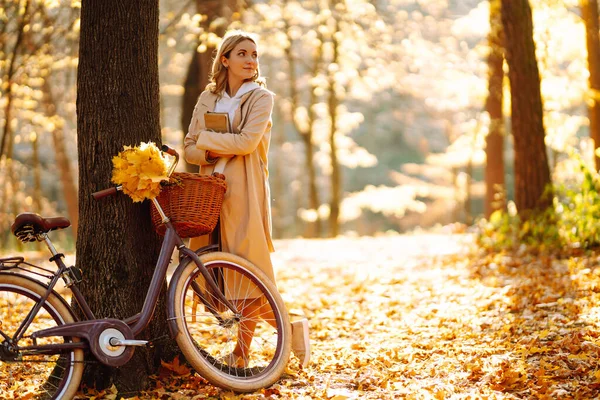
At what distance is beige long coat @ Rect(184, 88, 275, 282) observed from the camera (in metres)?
4.58

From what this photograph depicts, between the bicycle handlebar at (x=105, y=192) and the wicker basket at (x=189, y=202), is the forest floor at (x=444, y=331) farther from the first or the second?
the bicycle handlebar at (x=105, y=192)

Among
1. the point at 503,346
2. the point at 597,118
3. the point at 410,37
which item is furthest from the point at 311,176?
the point at 503,346

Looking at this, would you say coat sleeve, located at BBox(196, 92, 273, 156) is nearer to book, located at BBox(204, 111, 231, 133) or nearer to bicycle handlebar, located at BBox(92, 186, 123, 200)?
book, located at BBox(204, 111, 231, 133)

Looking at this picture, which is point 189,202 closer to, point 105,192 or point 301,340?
point 105,192

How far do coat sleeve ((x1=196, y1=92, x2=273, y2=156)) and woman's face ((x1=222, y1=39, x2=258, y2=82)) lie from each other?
0.87 ft

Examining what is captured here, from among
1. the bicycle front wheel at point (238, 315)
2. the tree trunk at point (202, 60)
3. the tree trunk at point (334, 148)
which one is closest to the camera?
the bicycle front wheel at point (238, 315)

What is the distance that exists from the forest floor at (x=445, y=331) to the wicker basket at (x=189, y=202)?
1013 millimetres

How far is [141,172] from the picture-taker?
4129 mm

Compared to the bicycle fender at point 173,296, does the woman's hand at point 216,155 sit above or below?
above

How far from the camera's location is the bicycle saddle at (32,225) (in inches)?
156

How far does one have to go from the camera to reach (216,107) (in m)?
4.82

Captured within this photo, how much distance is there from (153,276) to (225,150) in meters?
0.90

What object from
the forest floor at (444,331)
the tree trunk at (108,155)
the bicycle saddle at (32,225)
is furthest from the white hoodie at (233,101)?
the forest floor at (444,331)

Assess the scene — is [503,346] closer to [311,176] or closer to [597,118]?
[597,118]
